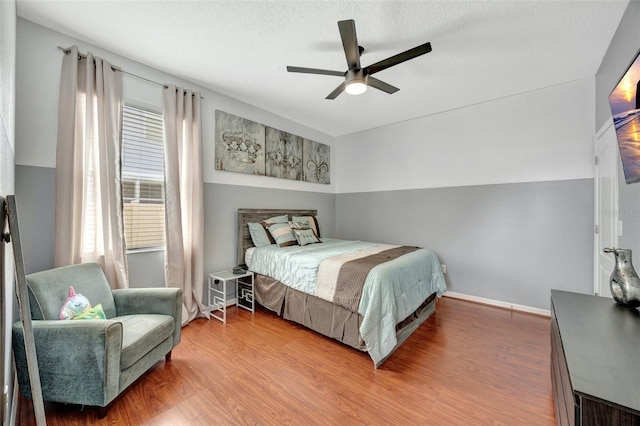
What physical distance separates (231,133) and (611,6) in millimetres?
3743

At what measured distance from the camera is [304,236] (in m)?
3.76

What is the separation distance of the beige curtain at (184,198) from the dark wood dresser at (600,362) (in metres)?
3.12

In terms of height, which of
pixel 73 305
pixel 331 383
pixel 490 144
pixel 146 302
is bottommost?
pixel 331 383

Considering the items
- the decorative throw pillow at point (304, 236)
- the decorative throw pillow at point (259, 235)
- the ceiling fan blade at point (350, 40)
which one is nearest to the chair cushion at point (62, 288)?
the decorative throw pillow at point (259, 235)

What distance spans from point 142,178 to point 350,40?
2462 mm

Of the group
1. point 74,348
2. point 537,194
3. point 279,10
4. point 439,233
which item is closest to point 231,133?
point 279,10

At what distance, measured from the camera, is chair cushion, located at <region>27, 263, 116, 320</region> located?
167cm

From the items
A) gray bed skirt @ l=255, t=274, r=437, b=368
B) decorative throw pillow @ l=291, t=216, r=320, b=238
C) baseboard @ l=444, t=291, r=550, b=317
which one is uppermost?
decorative throw pillow @ l=291, t=216, r=320, b=238

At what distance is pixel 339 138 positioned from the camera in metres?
5.38

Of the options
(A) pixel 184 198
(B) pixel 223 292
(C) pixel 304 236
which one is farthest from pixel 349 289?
(A) pixel 184 198

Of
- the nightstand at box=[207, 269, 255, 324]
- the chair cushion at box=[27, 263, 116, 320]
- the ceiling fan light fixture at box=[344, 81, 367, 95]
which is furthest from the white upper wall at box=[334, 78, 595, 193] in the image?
the chair cushion at box=[27, 263, 116, 320]

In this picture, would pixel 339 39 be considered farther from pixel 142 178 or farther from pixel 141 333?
pixel 141 333

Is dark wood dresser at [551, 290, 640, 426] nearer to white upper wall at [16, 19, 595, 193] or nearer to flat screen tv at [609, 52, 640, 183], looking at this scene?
flat screen tv at [609, 52, 640, 183]

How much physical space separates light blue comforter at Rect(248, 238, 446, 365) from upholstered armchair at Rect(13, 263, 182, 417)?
1262 millimetres
